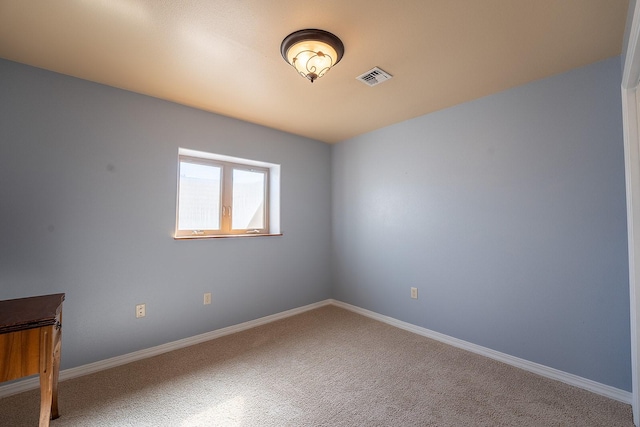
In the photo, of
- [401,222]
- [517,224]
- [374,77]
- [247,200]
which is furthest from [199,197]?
[517,224]

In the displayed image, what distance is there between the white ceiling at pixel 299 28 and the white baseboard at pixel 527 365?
2.28 meters

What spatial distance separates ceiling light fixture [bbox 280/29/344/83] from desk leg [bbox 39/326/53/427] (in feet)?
6.46

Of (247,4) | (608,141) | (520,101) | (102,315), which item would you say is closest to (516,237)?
(608,141)

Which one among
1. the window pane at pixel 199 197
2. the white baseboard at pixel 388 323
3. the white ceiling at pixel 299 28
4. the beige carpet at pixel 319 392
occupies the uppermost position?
the white ceiling at pixel 299 28

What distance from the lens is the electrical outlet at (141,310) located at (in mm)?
2346

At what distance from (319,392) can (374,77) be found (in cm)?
238

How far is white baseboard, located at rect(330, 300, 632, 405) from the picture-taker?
1.82 meters

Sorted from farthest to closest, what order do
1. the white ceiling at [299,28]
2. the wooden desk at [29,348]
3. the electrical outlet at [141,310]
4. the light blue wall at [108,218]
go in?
1. the electrical outlet at [141,310]
2. the light blue wall at [108,218]
3. the white ceiling at [299,28]
4. the wooden desk at [29,348]

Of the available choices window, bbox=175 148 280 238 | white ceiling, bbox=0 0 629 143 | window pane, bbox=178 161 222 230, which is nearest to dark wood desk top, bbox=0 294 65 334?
window, bbox=175 148 280 238

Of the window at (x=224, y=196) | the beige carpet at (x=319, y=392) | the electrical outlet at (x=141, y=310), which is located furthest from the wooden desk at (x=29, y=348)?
the window at (x=224, y=196)

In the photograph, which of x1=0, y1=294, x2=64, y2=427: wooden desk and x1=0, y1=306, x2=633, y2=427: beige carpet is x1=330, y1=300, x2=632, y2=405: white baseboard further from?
x1=0, y1=294, x2=64, y2=427: wooden desk

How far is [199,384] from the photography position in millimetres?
1972

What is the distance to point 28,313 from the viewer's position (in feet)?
4.49

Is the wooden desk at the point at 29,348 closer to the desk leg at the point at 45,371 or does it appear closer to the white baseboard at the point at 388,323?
the desk leg at the point at 45,371
